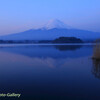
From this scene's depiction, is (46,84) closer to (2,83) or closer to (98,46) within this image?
(2,83)

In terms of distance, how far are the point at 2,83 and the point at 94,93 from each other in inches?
161

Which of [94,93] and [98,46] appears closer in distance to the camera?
[94,93]

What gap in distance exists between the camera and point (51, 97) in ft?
19.7

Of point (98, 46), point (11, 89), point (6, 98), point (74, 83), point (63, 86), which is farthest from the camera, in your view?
point (98, 46)

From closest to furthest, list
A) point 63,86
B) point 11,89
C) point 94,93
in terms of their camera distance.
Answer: point 94,93, point 11,89, point 63,86

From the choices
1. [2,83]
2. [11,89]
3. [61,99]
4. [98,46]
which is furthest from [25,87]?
[98,46]

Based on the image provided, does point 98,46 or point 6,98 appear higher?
point 98,46

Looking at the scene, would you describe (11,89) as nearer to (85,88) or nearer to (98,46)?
(85,88)

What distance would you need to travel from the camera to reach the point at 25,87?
7238 mm

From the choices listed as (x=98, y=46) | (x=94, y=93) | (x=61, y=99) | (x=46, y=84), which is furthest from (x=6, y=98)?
(x=98, y=46)

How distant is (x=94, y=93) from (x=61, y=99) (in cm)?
141

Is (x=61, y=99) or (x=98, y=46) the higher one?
(x=98, y=46)

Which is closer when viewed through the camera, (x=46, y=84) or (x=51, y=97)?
(x=51, y=97)

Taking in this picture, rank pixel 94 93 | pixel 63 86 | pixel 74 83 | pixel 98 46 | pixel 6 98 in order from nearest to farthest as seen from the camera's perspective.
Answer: pixel 6 98 < pixel 94 93 < pixel 63 86 < pixel 74 83 < pixel 98 46
